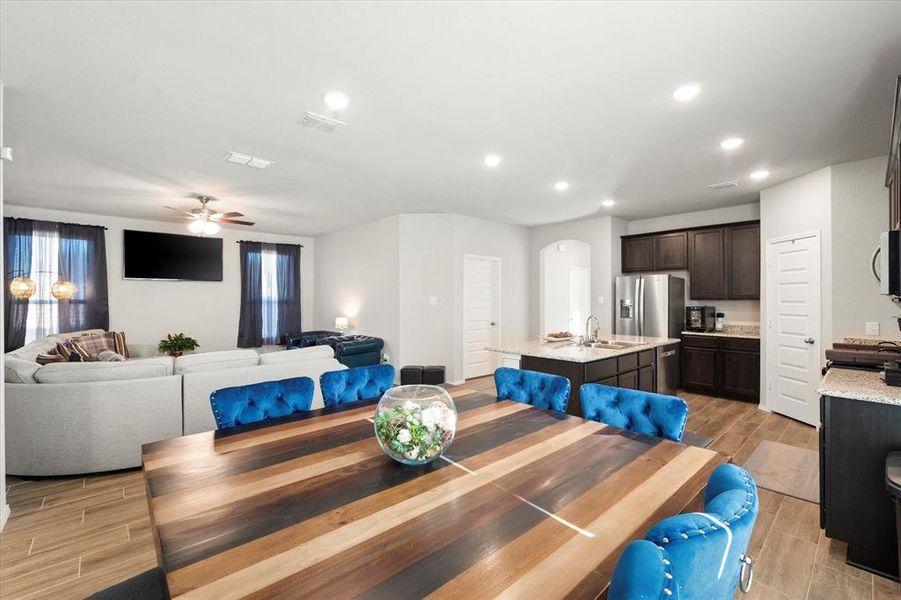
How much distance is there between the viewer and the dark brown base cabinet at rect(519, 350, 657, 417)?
343 centimetres

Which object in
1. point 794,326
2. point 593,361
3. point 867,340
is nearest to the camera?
point 593,361

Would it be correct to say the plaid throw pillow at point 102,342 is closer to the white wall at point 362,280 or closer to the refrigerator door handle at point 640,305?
the white wall at point 362,280

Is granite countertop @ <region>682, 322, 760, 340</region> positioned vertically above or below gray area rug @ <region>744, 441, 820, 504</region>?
above

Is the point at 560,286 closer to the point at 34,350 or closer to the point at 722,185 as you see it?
the point at 722,185

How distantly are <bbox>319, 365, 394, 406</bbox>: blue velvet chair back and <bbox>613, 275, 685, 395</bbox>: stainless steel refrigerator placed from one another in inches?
170

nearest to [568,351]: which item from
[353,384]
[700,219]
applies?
[353,384]

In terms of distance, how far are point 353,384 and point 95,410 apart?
2.13m

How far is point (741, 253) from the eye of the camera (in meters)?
5.55

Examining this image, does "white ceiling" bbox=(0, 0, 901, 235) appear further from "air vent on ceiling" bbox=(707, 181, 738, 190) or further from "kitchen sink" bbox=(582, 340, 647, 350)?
"kitchen sink" bbox=(582, 340, 647, 350)

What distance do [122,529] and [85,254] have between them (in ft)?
18.2

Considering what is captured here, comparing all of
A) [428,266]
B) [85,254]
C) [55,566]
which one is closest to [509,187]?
[428,266]

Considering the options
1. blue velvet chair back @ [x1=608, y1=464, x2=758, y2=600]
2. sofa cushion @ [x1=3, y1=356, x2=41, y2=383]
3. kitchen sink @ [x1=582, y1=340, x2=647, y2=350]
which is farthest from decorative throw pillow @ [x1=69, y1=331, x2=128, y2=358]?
blue velvet chair back @ [x1=608, y1=464, x2=758, y2=600]

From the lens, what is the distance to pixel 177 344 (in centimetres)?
646

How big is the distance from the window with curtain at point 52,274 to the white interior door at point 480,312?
18.5 ft
